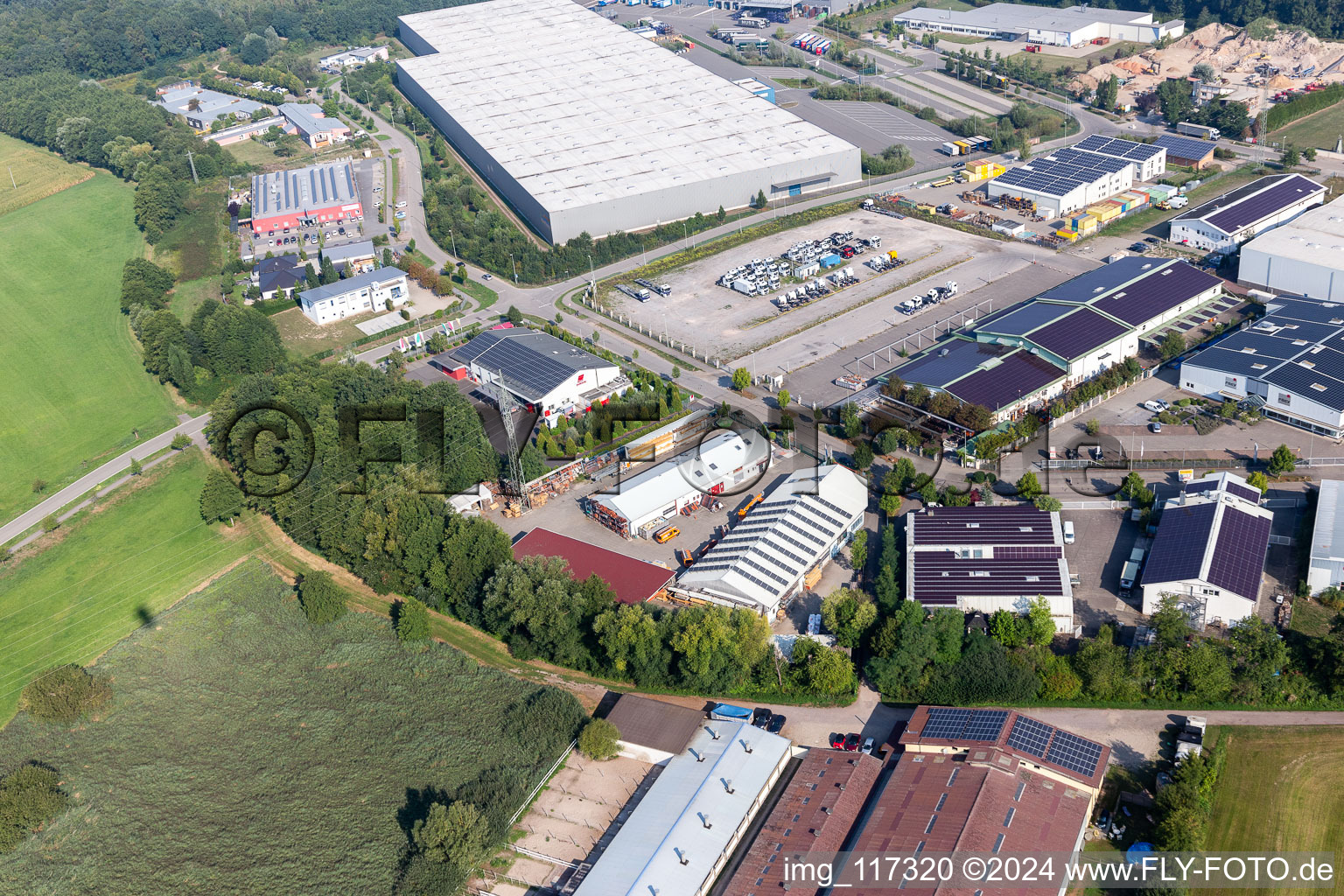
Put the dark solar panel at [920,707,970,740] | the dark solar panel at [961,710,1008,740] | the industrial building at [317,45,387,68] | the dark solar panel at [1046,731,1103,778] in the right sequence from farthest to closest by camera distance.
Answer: the industrial building at [317,45,387,68] < the dark solar panel at [920,707,970,740] < the dark solar panel at [961,710,1008,740] < the dark solar panel at [1046,731,1103,778]

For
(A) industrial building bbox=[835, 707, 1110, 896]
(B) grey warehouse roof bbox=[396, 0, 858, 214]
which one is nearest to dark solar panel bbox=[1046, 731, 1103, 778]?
(A) industrial building bbox=[835, 707, 1110, 896]

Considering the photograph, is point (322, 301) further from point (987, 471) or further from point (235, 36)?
point (235, 36)

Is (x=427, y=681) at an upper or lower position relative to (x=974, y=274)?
lower

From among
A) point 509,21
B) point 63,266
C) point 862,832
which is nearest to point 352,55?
point 509,21

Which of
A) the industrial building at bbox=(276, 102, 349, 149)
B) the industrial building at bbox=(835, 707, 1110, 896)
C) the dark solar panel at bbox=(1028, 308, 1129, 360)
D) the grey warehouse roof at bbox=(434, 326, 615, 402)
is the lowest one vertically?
the industrial building at bbox=(835, 707, 1110, 896)

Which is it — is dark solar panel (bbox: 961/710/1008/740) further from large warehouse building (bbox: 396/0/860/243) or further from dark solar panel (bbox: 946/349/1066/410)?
large warehouse building (bbox: 396/0/860/243)

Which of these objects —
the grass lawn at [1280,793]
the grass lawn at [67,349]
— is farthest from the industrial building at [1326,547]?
the grass lawn at [67,349]
